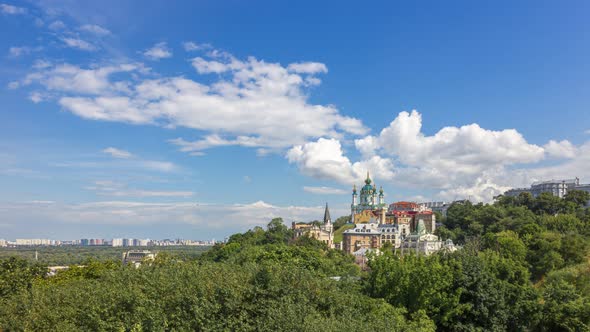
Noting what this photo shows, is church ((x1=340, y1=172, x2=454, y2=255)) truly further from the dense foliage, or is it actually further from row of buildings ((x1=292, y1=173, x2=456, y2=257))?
the dense foliage

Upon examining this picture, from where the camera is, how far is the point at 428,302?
992 inches

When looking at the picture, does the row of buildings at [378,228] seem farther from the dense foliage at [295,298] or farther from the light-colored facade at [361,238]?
the dense foliage at [295,298]

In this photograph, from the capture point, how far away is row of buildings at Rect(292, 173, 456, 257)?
93050 millimetres

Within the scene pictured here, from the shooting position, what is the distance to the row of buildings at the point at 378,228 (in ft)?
305

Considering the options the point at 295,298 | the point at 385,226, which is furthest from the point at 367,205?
the point at 295,298

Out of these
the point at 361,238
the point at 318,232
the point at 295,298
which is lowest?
the point at 295,298

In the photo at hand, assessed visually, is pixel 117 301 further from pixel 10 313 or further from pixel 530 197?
pixel 530 197

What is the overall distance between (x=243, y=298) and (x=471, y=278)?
45.4ft

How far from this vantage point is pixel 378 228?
4031 inches

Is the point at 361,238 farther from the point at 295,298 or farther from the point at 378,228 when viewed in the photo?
the point at 295,298

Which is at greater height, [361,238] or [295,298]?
[361,238]

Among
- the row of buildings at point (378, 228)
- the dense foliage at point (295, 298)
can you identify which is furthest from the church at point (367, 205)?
the dense foliage at point (295, 298)

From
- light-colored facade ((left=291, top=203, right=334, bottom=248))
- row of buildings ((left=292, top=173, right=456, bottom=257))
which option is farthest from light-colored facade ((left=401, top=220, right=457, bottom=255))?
light-colored facade ((left=291, top=203, right=334, bottom=248))

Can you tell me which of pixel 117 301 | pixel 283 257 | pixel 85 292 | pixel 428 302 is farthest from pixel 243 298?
pixel 283 257
